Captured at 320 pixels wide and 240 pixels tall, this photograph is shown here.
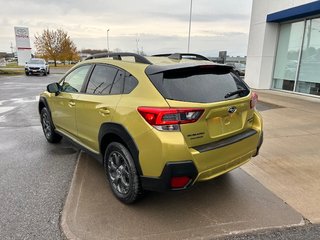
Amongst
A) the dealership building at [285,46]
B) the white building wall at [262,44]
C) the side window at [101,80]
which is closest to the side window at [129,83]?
the side window at [101,80]

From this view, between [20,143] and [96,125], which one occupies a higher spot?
[96,125]

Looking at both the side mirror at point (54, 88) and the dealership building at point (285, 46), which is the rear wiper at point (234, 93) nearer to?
the side mirror at point (54, 88)

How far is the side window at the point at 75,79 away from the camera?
3949 mm

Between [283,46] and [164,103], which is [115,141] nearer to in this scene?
[164,103]

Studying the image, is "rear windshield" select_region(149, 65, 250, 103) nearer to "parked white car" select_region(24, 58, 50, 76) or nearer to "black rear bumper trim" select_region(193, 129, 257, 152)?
"black rear bumper trim" select_region(193, 129, 257, 152)

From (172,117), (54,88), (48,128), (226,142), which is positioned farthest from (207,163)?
(48,128)

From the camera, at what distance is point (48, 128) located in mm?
5219

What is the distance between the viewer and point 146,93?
2691mm

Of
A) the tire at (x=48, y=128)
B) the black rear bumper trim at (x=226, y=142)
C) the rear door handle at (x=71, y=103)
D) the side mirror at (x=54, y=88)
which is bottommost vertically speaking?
the tire at (x=48, y=128)

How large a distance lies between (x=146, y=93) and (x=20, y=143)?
12.0 feet

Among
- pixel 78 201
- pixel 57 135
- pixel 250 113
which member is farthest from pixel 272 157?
pixel 57 135

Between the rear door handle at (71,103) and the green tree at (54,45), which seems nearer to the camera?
the rear door handle at (71,103)

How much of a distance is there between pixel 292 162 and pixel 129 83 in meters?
3.05

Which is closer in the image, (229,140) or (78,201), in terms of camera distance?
(229,140)
